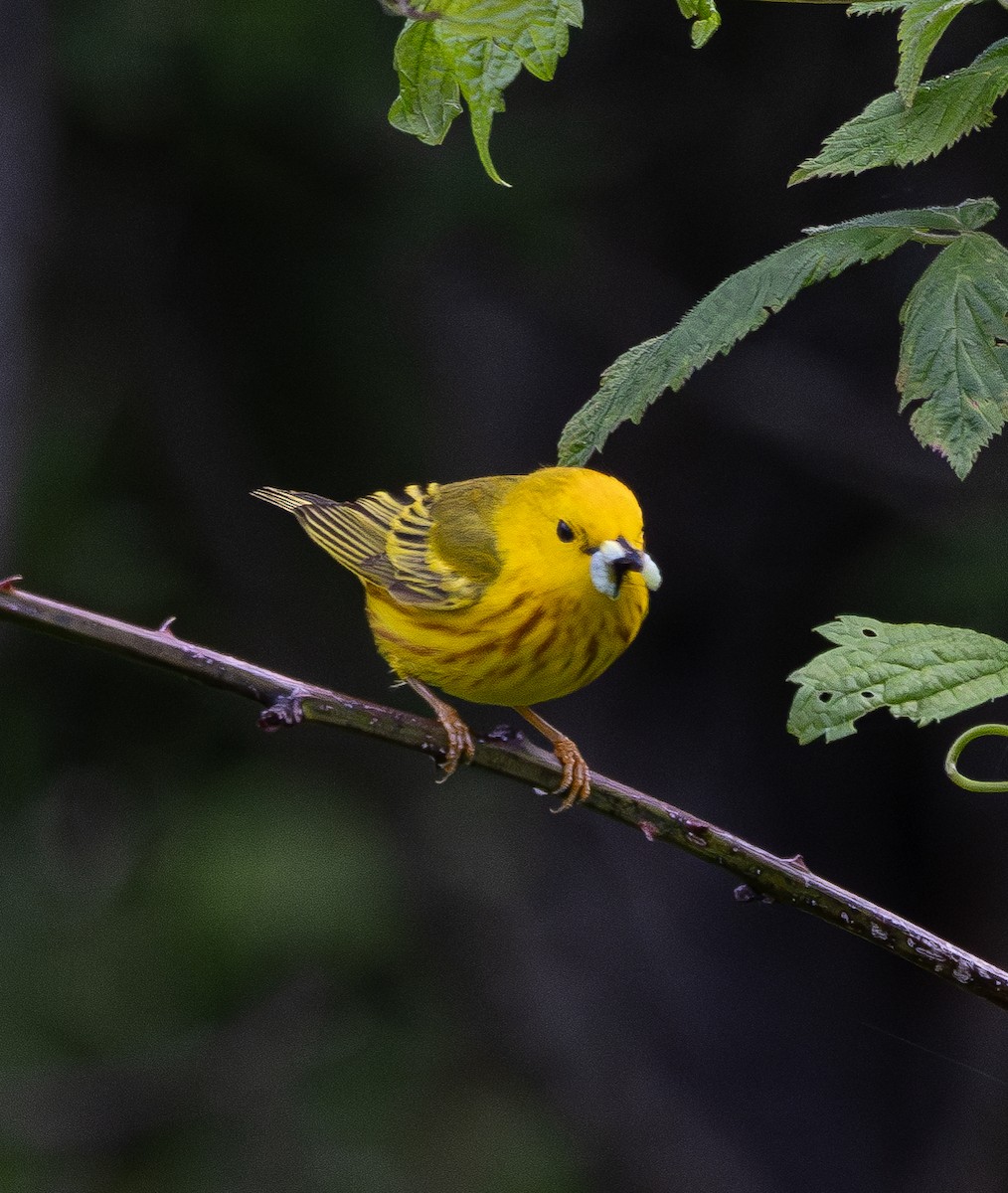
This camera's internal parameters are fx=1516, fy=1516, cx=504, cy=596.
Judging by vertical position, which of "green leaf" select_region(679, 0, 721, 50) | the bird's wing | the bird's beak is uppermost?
the bird's wing

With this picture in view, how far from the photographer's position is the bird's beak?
297cm

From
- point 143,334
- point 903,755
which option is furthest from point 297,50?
point 903,755

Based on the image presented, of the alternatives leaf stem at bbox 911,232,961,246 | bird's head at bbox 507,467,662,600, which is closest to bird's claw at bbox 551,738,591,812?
bird's head at bbox 507,467,662,600

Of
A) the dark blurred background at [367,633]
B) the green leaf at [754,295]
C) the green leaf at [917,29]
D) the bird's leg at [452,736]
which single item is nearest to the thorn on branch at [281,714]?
the bird's leg at [452,736]

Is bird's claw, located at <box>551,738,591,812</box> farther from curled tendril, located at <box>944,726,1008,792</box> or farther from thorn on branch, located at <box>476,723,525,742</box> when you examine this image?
curled tendril, located at <box>944,726,1008,792</box>

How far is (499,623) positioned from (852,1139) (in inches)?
164

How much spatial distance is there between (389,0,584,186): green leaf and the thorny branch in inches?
28.4

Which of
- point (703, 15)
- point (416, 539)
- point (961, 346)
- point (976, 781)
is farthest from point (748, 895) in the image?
point (416, 539)

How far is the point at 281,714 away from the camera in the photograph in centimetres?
205

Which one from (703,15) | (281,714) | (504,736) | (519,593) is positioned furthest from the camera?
(519,593)

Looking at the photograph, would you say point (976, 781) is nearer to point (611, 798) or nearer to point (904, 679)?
point (904, 679)

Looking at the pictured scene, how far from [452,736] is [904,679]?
965 mm

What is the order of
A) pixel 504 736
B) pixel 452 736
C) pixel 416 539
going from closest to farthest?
1. pixel 452 736
2. pixel 504 736
3. pixel 416 539

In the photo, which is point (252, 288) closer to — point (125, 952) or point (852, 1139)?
point (125, 952)
